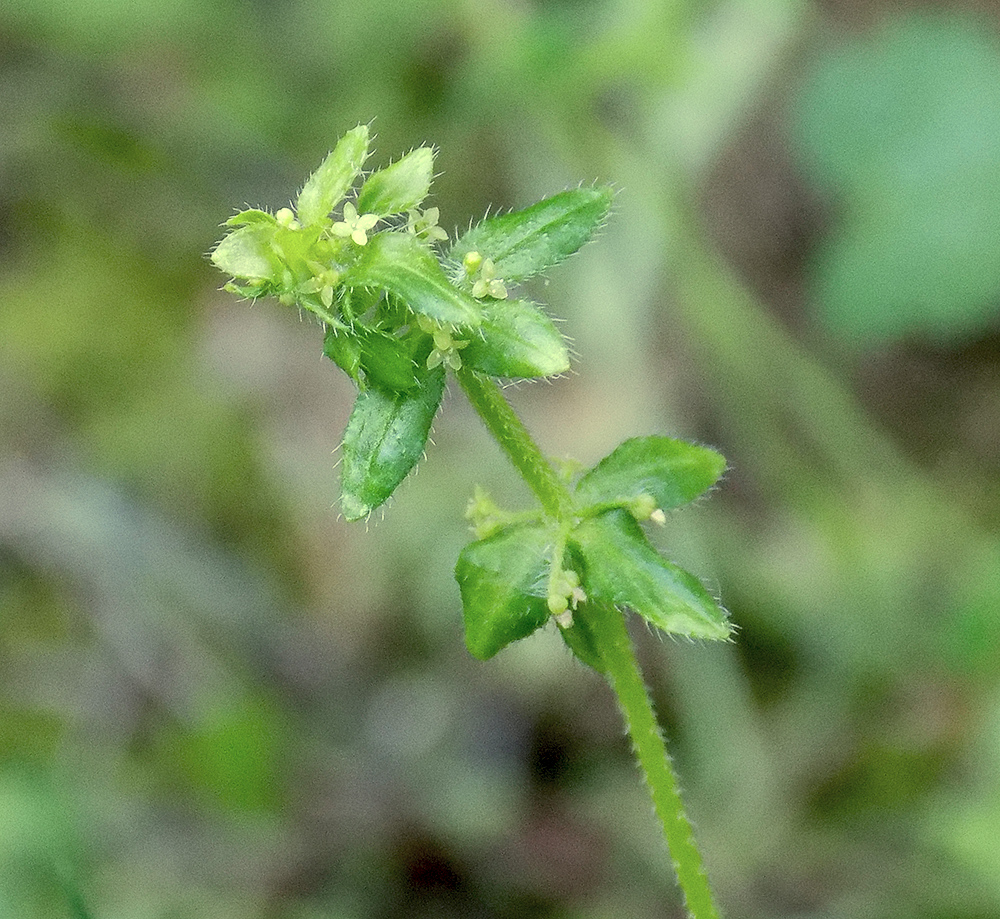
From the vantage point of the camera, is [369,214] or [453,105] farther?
[453,105]

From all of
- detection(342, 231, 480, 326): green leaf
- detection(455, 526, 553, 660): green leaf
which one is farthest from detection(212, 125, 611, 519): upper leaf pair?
detection(455, 526, 553, 660): green leaf

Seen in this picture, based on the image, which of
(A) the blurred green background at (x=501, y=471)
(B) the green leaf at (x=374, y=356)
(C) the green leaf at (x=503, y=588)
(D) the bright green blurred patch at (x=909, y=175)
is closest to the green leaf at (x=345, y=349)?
(B) the green leaf at (x=374, y=356)

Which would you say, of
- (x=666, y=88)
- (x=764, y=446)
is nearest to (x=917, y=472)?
(x=764, y=446)

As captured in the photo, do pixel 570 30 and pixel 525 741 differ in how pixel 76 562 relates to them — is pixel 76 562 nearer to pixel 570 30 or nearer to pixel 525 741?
pixel 525 741

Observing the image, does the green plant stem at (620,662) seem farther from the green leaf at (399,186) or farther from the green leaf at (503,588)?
the green leaf at (399,186)

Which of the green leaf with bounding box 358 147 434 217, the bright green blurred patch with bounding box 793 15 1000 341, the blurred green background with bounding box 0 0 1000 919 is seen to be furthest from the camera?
the bright green blurred patch with bounding box 793 15 1000 341

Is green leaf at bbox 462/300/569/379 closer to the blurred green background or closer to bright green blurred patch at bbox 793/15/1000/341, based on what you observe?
the blurred green background
